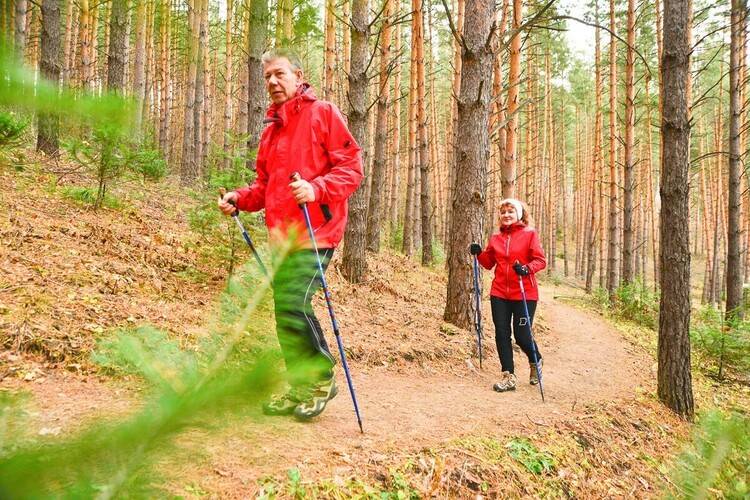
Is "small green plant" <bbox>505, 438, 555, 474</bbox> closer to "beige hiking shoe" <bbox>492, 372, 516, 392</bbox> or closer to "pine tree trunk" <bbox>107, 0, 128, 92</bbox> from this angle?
"beige hiking shoe" <bbox>492, 372, 516, 392</bbox>

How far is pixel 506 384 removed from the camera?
4914 millimetres

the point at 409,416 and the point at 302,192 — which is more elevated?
the point at 302,192

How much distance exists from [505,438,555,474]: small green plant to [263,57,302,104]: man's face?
2.92 m

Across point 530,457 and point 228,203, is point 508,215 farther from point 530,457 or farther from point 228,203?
point 228,203

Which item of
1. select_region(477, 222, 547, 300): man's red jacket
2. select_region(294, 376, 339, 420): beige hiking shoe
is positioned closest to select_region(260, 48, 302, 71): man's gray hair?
select_region(294, 376, 339, 420): beige hiking shoe

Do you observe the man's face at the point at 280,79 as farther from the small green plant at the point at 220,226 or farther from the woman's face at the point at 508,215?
the woman's face at the point at 508,215

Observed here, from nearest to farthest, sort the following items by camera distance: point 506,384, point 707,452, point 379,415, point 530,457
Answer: point 707,452, point 530,457, point 379,415, point 506,384

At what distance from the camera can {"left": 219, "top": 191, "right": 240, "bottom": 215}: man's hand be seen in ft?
9.03

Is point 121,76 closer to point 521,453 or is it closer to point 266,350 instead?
point 521,453

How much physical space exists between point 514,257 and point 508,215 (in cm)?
47

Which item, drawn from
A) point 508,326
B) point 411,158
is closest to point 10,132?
point 508,326

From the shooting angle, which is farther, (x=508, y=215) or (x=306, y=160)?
(x=508, y=215)

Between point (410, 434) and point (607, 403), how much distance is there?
2.82 metres

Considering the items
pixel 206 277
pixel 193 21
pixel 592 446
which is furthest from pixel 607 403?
pixel 193 21
